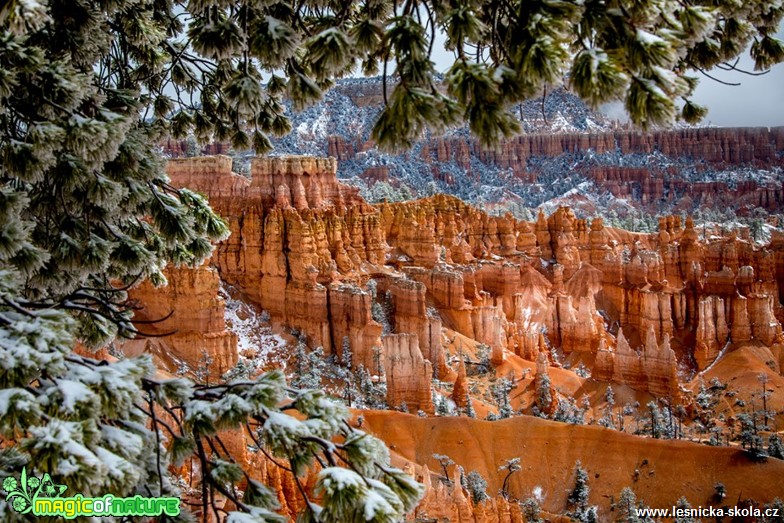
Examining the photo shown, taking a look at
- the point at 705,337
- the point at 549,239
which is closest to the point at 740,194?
the point at 549,239

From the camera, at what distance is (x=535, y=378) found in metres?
38.1

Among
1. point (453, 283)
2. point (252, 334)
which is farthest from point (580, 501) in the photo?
point (453, 283)

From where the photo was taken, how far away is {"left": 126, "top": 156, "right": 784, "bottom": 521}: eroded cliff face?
32.9 metres

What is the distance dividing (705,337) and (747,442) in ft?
53.9

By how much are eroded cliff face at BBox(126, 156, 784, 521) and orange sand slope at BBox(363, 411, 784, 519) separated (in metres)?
4.11

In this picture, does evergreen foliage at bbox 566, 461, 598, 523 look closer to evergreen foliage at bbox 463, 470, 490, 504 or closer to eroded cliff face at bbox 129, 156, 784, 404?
evergreen foliage at bbox 463, 470, 490, 504

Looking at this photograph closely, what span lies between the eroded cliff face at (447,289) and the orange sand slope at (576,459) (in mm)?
4105

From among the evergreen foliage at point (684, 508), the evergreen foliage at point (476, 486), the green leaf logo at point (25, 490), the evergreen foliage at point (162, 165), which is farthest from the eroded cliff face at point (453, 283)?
the green leaf logo at point (25, 490)

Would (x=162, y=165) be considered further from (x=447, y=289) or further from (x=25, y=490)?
(x=447, y=289)

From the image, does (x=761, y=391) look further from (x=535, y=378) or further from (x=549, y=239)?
(x=549, y=239)

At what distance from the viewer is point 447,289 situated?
44188 mm

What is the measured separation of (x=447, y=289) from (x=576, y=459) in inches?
693

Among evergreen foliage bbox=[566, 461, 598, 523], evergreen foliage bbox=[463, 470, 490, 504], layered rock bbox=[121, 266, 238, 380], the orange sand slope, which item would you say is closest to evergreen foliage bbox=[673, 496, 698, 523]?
the orange sand slope

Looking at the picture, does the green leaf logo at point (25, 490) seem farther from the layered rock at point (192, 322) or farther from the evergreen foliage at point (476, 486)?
the layered rock at point (192, 322)
